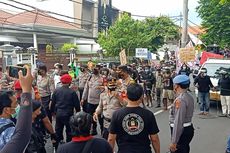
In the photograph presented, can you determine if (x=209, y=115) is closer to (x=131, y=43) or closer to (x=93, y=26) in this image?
(x=131, y=43)

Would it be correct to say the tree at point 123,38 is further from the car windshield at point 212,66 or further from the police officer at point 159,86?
the police officer at point 159,86

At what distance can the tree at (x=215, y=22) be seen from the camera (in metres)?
27.4

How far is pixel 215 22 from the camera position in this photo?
91.8 ft

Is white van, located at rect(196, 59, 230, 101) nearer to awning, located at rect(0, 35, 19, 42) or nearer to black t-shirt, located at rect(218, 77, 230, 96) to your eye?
black t-shirt, located at rect(218, 77, 230, 96)

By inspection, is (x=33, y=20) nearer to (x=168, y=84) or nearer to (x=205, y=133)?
(x=168, y=84)

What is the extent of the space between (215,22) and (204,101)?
1693 centimetres

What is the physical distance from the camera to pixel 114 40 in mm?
30750

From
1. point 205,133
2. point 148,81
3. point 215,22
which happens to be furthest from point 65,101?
point 215,22

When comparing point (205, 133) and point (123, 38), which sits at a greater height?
point (123, 38)

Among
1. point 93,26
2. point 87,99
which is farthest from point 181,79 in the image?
point 93,26

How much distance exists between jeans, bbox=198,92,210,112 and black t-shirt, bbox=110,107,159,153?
8637 mm

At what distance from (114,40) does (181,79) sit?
25825mm

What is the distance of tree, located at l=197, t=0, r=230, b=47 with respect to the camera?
27.4 metres

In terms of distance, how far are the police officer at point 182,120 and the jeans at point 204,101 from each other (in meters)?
7.47
